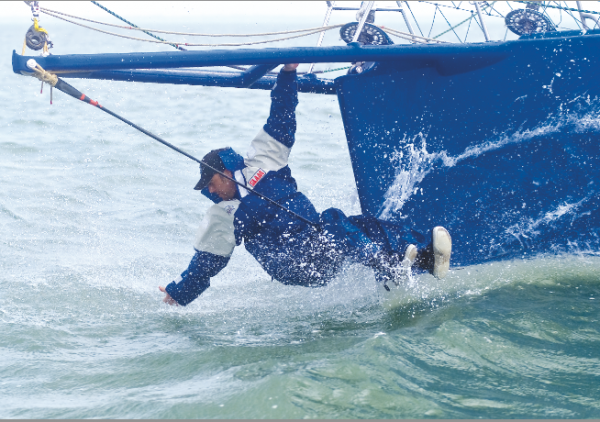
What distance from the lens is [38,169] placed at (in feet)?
30.0

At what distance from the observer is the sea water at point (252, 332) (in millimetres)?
3238

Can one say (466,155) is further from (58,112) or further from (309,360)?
(58,112)

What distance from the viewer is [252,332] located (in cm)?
437

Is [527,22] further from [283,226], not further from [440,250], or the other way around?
[283,226]

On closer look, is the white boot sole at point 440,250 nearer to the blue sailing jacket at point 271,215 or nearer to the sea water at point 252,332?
the sea water at point 252,332

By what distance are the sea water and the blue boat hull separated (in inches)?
11.2

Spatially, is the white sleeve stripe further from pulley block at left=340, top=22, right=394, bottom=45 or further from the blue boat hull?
pulley block at left=340, top=22, right=394, bottom=45

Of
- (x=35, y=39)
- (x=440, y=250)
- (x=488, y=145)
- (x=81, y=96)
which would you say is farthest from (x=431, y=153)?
(x=35, y=39)

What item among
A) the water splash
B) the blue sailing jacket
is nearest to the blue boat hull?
the water splash

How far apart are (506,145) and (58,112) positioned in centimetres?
1124

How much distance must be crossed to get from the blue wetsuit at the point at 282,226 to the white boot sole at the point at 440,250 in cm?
22

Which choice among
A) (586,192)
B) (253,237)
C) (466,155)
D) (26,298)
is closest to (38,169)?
(26,298)

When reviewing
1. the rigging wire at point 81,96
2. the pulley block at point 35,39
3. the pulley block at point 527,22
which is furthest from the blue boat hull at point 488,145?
the pulley block at point 35,39

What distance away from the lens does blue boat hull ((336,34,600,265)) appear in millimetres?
4363
